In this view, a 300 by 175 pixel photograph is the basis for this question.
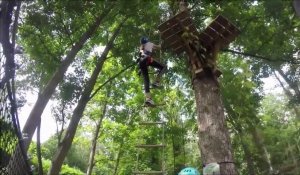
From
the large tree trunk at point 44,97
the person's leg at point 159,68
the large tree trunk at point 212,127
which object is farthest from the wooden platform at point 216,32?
the large tree trunk at point 44,97

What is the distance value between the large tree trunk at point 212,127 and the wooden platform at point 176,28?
2.78 ft

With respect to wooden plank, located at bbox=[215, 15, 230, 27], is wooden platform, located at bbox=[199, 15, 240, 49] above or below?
below

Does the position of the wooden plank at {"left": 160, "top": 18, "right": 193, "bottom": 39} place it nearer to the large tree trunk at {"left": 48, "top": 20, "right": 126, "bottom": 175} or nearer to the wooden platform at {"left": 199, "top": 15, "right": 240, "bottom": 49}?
the wooden platform at {"left": 199, "top": 15, "right": 240, "bottom": 49}

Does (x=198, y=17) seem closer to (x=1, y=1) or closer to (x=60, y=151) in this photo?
(x=60, y=151)

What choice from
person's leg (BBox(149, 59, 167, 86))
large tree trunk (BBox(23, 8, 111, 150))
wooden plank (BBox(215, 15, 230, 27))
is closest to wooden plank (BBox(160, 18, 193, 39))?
wooden plank (BBox(215, 15, 230, 27))

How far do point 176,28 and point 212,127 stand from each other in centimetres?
200

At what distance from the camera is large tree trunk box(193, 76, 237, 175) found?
4.71m

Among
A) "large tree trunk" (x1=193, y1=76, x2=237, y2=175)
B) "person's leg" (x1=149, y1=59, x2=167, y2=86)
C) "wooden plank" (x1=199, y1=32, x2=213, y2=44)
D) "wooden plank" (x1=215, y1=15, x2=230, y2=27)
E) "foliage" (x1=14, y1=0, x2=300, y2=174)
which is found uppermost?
"foliage" (x1=14, y1=0, x2=300, y2=174)

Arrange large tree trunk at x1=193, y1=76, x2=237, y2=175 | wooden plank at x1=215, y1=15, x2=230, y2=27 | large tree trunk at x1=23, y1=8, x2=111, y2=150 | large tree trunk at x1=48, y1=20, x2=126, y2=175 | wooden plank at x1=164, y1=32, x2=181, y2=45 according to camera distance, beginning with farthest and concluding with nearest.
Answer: large tree trunk at x1=48, y1=20, x2=126, y2=175
large tree trunk at x1=23, y1=8, x2=111, y2=150
wooden plank at x1=164, y1=32, x2=181, y2=45
wooden plank at x1=215, y1=15, x2=230, y2=27
large tree trunk at x1=193, y1=76, x2=237, y2=175

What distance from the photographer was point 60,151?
7.77 metres

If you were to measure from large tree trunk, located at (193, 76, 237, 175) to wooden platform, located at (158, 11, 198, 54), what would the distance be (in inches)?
33.3

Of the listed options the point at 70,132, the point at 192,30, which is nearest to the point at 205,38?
the point at 192,30

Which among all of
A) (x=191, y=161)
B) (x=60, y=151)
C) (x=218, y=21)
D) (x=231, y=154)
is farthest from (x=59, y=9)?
(x=191, y=161)

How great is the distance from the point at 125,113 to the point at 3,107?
1044 cm
